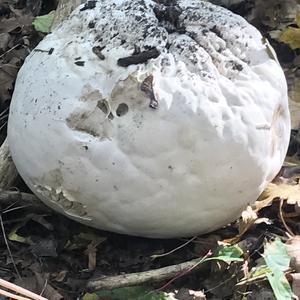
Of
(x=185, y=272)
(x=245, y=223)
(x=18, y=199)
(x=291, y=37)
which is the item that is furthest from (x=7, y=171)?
(x=291, y=37)

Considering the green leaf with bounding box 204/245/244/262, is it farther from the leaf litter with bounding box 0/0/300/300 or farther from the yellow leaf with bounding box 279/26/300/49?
the yellow leaf with bounding box 279/26/300/49

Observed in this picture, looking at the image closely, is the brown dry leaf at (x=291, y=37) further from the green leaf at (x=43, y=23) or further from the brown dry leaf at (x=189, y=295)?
the brown dry leaf at (x=189, y=295)

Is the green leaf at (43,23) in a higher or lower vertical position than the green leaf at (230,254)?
higher

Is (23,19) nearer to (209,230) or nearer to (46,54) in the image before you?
(46,54)

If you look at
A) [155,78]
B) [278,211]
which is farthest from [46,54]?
[278,211]

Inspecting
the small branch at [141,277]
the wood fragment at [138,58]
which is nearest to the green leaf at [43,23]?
the wood fragment at [138,58]

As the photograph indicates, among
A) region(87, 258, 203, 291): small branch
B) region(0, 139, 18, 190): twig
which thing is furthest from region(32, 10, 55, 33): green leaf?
region(87, 258, 203, 291): small branch
